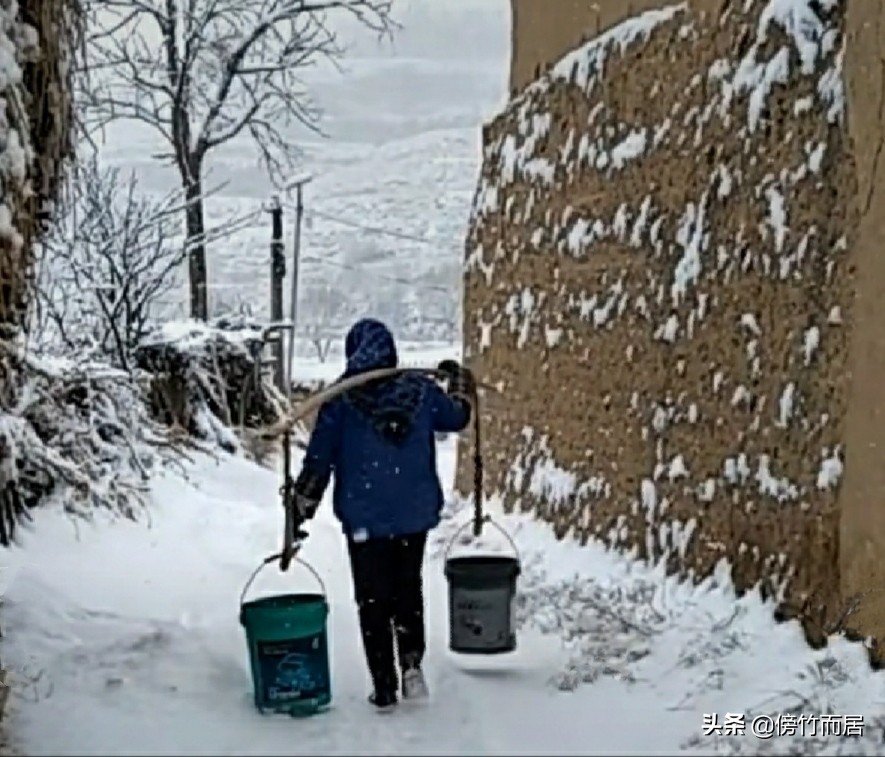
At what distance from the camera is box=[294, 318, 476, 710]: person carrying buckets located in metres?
5.04

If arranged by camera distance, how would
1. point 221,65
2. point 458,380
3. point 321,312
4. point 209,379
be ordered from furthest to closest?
1. point 221,65
2. point 321,312
3. point 209,379
4. point 458,380

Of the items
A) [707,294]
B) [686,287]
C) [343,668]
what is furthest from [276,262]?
[343,668]

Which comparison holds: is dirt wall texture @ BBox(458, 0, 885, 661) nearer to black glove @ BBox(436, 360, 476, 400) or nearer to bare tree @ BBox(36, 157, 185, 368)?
black glove @ BBox(436, 360, 476, 400)

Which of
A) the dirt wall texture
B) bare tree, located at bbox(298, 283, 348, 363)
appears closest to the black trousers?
the dirt wall texture

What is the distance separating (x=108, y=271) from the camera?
1441 centimetres

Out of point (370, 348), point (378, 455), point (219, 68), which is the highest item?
point (219, 68)

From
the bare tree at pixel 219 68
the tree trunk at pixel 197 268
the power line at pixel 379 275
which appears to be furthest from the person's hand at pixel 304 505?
the bare tree at pixel 219 68

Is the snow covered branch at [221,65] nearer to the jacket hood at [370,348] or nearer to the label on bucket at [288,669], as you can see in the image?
the jacket hood at [370,348]

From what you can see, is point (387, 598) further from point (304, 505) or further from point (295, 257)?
point (295, 257)

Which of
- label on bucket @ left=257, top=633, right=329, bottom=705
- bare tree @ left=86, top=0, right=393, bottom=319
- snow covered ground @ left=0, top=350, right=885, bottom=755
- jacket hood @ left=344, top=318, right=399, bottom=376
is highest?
bare tree @ left=86, top=0, right=393, bottom=319

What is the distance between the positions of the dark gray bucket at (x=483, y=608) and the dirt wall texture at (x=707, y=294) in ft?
3.98

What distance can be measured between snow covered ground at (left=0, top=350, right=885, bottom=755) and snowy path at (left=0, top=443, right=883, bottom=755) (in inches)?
0.5

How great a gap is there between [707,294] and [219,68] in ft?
62.4

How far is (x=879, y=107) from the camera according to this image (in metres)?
5.32
